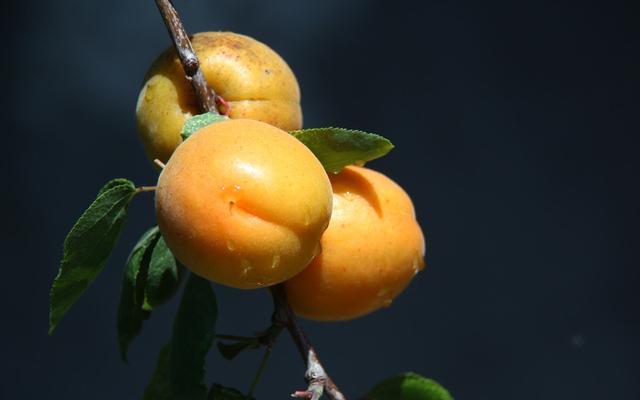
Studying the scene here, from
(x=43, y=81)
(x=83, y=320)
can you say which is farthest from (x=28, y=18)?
(x=83, y=320)

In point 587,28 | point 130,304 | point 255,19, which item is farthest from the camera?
point 587,28

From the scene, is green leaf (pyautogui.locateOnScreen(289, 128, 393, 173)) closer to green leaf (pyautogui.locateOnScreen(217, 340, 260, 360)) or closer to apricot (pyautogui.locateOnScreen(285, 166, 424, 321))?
apricot (pyautogui.locateOnScreen(285, 166, 424, 321))

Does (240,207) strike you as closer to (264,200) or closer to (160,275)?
(264,200)

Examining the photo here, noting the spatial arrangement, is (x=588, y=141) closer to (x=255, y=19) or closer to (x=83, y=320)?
(x=255, y=19)

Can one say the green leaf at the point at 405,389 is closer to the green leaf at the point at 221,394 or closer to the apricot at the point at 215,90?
the green leaf at the point at 221,394

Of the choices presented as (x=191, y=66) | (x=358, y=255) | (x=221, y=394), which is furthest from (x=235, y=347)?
(x=191, y=66)

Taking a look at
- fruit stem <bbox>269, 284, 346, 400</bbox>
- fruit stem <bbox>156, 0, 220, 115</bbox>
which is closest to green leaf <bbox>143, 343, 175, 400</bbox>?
fruit stem <bbox>269, 284, 346, 400</bbox>
